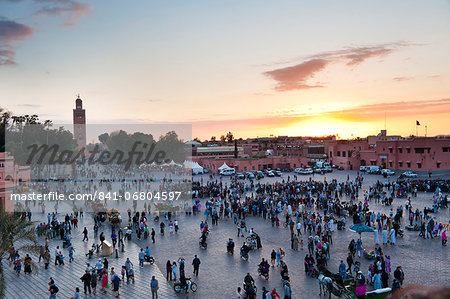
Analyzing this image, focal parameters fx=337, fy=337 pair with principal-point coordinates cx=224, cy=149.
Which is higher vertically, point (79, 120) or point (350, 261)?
point (79, 120)

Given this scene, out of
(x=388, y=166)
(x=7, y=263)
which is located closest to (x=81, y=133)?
(x=388, y=166)

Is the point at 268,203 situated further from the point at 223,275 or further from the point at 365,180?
the point at 365,180

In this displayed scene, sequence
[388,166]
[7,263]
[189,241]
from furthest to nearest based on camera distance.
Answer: [388,166] < [189,241] < [7,263]

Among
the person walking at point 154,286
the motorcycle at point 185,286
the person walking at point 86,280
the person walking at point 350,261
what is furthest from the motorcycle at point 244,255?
the person walking at point 86,280

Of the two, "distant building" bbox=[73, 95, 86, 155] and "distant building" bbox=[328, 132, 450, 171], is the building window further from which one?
"distant building" bbox=[73, 95, 86, 155]

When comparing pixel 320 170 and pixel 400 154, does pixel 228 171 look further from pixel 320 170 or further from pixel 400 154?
pixel 400 154

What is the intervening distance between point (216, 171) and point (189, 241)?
35.6m

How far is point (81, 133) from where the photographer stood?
354 ft

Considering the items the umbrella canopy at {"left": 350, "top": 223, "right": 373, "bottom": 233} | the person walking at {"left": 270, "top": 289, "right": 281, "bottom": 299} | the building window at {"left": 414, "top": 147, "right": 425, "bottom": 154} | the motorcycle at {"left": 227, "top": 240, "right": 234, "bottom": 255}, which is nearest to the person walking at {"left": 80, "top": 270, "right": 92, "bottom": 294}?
the motorcycle at {"left": 227, "top": 240, "right": 234, "bottom": 255}

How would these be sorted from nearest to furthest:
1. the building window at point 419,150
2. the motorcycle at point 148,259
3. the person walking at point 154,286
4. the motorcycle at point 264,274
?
1. the person walking at point 154,286
2. the motorcycle at point 264,274
3. the motorcycle at point 148,259
4. the building window at point 419,150

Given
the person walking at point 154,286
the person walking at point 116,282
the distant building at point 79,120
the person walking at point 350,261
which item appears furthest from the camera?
the distant building at point 79,120

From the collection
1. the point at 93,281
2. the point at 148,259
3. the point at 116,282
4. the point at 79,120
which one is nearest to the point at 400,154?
the point at 148,259

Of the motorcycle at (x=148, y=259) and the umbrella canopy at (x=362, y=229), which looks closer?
the motorcycle at (x=148, y=259)

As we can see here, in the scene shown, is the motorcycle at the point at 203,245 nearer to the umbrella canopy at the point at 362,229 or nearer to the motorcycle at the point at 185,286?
the motorcycle at the point at 185,286
